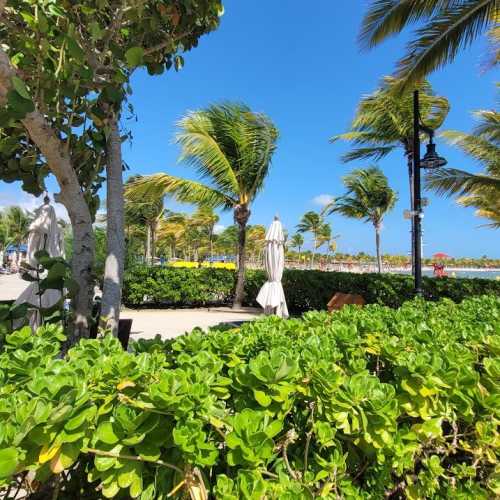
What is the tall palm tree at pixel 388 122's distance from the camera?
13617mm

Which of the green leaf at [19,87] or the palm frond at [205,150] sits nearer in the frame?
the green leaf at [19,87]

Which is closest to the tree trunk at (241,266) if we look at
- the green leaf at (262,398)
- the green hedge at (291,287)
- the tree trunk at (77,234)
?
the green hedge at (291,287)

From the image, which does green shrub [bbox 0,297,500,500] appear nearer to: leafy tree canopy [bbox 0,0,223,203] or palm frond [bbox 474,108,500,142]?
leafy tree canopy [bbox 0,0,223,203]

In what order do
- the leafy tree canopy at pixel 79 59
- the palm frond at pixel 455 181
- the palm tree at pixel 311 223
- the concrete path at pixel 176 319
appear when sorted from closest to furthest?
1. the leafy tree canopy at pixel 79 59
2. the concrete path at pixel 176 319
3. the palm frond at pixel 455 181
4. the palm tree at pixel 311 223

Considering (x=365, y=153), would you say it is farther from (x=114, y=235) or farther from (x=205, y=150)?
(x=114, y=235)

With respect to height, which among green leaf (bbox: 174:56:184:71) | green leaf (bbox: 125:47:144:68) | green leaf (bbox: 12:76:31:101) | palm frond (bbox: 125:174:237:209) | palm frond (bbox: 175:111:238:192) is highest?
palm frond (bbox: 175:111:238:192)

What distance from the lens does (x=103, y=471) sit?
1.03m

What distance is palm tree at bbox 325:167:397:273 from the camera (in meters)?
22.5

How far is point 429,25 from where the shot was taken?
24.7 ft

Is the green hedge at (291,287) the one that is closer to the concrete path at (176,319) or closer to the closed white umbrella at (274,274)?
the concrete path at (176,319)

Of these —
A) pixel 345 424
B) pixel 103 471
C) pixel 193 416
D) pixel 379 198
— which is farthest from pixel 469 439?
pixel 379 198

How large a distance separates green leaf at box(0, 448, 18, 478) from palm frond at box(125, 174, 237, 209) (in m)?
11.4

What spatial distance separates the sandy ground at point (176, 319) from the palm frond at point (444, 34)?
24.0 ft

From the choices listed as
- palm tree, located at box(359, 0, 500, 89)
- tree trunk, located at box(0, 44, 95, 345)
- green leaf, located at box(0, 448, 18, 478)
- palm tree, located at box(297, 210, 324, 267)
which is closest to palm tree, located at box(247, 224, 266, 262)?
palm tree, located at box(297, 210, 324, 267)
